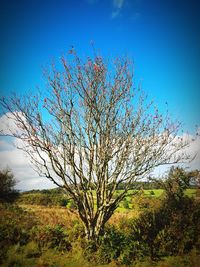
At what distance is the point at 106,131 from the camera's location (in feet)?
33.3

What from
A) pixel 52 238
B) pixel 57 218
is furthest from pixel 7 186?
pixel 52 238

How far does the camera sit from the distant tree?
30425 mm

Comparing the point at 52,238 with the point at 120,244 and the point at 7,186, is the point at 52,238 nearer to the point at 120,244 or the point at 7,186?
the point at 120,244

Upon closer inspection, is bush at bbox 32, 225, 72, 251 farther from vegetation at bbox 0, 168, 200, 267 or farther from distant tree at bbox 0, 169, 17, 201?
distant tree at bbox 0, 169, 17, 201

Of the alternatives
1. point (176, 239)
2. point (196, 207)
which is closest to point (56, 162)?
point (176, 239)

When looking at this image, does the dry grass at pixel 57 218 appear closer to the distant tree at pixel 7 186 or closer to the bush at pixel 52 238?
the bush at pixel 52 238

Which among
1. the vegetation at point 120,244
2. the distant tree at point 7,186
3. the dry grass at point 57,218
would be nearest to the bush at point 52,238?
the vegetation at point 120,244

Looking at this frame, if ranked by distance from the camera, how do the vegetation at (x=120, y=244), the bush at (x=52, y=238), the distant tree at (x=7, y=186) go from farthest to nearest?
the distant tree at (x=7, y=186) → the bush at (x=52, y=238) → the vegetation at (x=120, y=244)

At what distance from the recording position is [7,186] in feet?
102

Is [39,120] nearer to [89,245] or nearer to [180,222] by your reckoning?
[89,245]

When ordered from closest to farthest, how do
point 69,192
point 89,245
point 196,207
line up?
point 89,245 → point 69,192 → point 196,207

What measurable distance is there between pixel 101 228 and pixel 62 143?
4.63 meters

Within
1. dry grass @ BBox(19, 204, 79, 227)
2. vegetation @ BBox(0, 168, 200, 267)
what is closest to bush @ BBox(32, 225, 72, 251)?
vegetation @ BBox(0, 168, 200, 267)

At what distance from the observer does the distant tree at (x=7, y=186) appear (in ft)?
99.8
